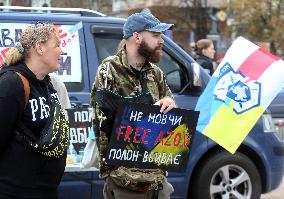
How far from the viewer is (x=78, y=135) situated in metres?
5.36

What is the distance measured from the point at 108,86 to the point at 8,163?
2.22 feet

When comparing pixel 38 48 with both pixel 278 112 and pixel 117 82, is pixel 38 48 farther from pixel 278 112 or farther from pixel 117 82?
pixel 278 112

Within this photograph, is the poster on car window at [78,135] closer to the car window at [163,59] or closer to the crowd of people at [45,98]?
the car window at [163,59]

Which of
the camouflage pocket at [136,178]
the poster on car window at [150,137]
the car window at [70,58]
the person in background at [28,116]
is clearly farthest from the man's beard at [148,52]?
the car window at [70,58]

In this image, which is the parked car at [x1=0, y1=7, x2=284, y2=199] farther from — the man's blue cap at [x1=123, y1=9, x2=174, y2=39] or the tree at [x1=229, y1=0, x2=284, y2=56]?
the tree at [x1=229, y1=0, x2=284, y2=56]

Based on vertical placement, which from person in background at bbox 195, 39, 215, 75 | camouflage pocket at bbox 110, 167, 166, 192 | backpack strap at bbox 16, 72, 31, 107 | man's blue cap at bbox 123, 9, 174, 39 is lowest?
person in background at bbox 195, 39, 215, 75

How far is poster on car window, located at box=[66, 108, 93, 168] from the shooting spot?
210 inches

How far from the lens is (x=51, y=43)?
3.02 m

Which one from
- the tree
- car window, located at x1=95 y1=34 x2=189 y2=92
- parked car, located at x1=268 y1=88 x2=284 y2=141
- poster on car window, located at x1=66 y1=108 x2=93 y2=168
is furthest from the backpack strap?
the tree

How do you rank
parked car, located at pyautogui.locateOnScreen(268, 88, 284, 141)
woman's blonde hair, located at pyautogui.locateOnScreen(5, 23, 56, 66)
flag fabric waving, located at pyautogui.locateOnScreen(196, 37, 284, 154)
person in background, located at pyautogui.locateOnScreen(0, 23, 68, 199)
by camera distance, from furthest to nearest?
parked car, located at pyautogui.locateOnScreen(268, 88, 284, 141)
flag fabric waving, located at pyautogui.locateOnScreen(196, 37, 284, 154)
woman's blonde hair, located at pyautogui.locateOnScreen(5, 23, 56, 66)
person in background, located at pyautogui.locateOnScreen(0, 23, 68, 199)

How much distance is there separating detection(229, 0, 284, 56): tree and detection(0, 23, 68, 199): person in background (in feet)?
94.2

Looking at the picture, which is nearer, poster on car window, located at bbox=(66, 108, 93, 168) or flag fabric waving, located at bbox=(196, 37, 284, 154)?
flag fabric waving, located at bbox=(196, 37, 284, 154)

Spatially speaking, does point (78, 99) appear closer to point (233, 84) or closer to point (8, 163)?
point (233, 84)

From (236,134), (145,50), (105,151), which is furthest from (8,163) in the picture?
(236,134)
